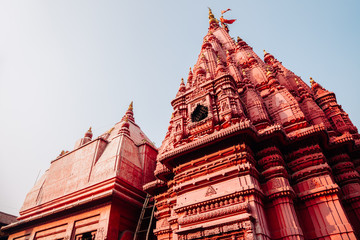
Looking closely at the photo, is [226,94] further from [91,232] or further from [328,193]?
[91,232]

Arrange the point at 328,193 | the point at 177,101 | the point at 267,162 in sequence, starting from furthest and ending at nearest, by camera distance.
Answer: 1. the point at 177,101
2. the point at 267,162
3. the point at 328,193

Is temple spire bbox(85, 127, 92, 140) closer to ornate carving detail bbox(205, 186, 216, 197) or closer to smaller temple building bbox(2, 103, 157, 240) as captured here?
smaller temple building bbox(2, 103, 157, 240)

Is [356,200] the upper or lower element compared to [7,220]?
lower

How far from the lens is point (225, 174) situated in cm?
770

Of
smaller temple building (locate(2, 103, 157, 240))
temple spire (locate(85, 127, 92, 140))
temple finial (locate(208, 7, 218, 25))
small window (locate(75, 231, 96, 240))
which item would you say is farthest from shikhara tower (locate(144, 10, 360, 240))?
temple finial (locate(208, 7, 218, 25))

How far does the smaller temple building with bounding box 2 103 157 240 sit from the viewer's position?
11.0 meters

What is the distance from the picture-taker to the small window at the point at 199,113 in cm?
1084

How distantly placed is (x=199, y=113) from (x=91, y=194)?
716cm

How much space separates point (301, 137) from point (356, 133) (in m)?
4.67

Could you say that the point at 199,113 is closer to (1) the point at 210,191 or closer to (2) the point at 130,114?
(1) the point at 210,191

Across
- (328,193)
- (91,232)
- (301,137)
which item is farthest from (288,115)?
(91,232)

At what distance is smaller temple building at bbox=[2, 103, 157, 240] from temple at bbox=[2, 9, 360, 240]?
0.06 m

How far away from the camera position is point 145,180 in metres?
13.8

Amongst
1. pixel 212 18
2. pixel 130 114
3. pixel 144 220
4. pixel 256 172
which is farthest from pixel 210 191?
pixel 212 18
